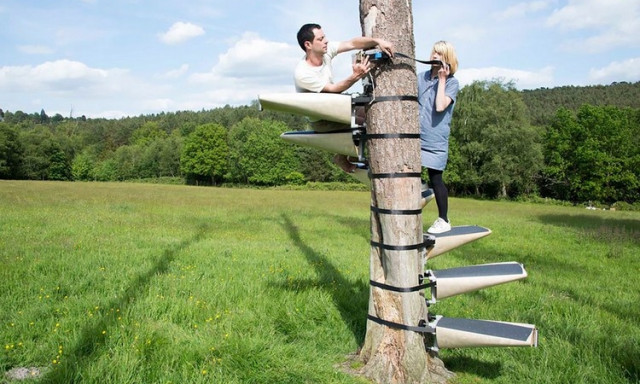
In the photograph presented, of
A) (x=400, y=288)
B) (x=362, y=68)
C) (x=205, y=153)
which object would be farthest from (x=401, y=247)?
(x=205, y=153)

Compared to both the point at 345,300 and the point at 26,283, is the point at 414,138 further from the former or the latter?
the point at 26,283

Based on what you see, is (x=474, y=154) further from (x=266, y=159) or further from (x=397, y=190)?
(x=397, y=190)

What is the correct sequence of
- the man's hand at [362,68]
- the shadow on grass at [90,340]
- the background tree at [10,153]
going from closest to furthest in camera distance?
1. the shadow on grass at [90,340]
2. the man's hand at [362,68]
3. the background tree at [10,153]

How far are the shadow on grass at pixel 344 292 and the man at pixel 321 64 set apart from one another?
9.30 feet

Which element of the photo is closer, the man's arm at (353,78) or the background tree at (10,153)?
the man's arm at (353,78)

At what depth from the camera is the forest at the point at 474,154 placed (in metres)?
61.2

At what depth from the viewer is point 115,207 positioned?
21.0 m

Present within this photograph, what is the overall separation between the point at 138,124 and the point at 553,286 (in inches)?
6272

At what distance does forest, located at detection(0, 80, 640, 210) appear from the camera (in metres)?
61.2

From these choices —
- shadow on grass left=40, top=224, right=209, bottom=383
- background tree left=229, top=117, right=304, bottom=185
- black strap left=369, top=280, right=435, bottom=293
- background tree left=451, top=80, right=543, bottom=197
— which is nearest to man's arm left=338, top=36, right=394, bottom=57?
black strap left=369, top=280, right=435, bottom=293

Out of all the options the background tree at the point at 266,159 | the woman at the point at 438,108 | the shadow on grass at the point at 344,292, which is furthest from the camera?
the background tree at the point at 266,159

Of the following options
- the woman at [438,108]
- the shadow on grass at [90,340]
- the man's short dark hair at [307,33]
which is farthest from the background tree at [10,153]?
the woman at [438,108]

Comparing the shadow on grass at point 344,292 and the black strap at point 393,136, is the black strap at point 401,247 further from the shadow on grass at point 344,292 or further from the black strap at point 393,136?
the shadow on grass at point 344,292

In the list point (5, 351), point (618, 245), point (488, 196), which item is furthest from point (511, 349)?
point (488, 196)
